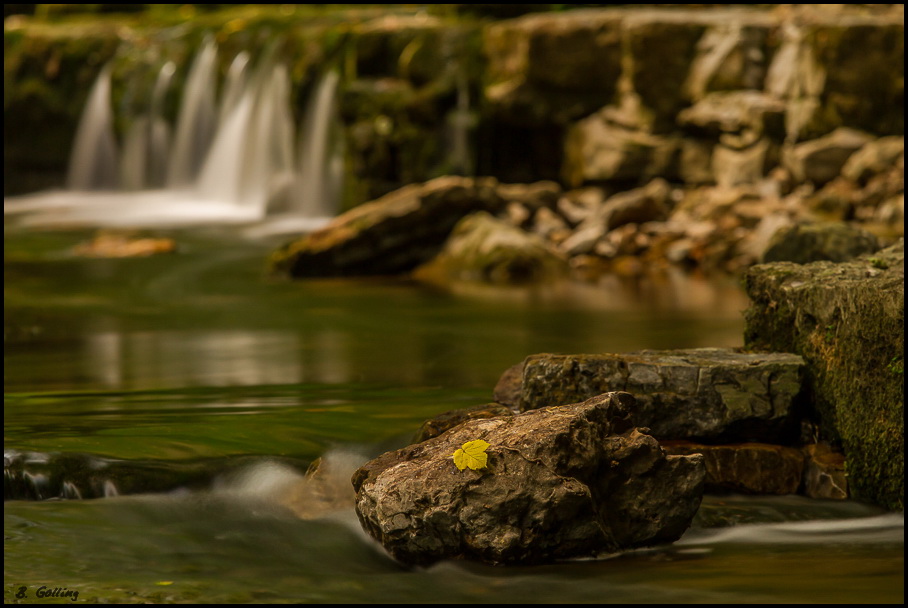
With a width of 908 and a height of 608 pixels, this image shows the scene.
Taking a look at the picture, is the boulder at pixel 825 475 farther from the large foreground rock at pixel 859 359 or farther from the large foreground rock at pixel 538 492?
the large foreground rock at pixel 538 492

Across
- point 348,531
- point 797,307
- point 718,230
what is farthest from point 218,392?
point 718,230

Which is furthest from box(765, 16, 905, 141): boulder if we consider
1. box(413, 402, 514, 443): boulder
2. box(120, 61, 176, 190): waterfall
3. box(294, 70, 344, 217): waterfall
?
box(413, 402, 514, 443): boulder

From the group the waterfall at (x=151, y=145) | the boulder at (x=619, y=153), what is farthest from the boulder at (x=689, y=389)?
the waterfall at (x=151, y=145)

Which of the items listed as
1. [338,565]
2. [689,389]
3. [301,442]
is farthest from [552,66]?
[338,565]

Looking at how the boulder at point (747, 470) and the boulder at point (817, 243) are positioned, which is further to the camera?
the boulder at point (817, 243)

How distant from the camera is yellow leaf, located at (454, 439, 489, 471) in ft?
15.0

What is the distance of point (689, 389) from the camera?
548 centimetres

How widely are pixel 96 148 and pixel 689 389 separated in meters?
18.0

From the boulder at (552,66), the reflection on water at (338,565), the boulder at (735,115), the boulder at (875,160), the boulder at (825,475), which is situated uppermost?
the boulder at (552,66)

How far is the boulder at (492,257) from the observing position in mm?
13125

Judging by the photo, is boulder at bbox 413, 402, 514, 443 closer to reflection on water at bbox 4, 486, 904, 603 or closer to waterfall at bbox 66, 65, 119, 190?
reflection on water at bbox 4, 486, 904, 603

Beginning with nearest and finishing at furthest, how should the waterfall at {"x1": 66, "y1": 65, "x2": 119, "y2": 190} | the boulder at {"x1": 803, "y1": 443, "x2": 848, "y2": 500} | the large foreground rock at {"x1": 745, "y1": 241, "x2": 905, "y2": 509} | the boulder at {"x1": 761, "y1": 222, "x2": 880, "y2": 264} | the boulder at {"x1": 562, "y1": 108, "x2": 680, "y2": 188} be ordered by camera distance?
1. the large foreground rock at {"x1": 745, "y1": 241, "x2": 905, "y2": 509}
2. the boulder at {"x1": 803, "y1": 443, "x2": 848, "y2": 500}
3. the boulder at {"x1": 761, "y1": 222, "x2": 880, "y2": 264}
4. the boulder at {"x1": 562, "y1": 108, "x2": 680, "y2": 188}
5. the waterfall at {"x1": 66, "y1": 65, "x2": 119, "y2": 190}

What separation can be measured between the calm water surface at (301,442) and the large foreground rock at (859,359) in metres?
0.20

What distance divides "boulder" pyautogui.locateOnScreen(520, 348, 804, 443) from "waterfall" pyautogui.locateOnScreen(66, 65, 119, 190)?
56.0ft
